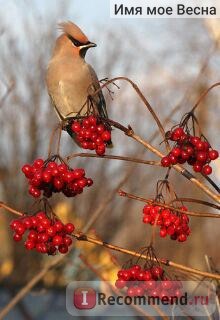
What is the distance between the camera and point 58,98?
2.91 m

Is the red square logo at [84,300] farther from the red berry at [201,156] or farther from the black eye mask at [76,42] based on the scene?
the black eye mask at [76,42]

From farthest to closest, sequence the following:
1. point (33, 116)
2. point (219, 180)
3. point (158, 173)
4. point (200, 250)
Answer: point (200, 250) → point (158, 173) → point (33, 116) → point (219, 180)

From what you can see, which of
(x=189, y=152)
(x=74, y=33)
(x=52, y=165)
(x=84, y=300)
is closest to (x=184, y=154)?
(x=189, y=152)

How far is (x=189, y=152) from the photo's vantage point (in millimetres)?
1291

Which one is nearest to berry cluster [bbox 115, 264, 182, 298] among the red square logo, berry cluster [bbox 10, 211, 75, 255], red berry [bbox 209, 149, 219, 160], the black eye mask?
berry cluster [bbox 10, 211, 75, 255]

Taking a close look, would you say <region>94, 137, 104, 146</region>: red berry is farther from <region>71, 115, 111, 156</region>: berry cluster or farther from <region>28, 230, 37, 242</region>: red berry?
<region>28, 230, 37, 242</region>: red berry

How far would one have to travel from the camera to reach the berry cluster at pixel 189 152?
1270 mm

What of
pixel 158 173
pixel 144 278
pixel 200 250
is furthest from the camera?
pixel 200 250

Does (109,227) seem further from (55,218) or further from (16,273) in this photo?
(55,218)

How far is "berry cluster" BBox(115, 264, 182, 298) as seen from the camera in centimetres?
129

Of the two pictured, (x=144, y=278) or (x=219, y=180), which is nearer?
(x=144, y=278)

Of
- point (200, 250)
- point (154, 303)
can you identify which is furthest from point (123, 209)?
→ point (154, 303)

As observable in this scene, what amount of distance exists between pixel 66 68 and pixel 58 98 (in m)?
0.15

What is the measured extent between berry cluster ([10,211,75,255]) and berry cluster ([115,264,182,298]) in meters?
0.12
